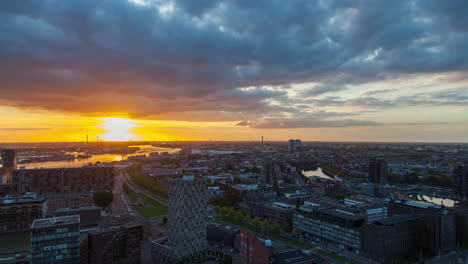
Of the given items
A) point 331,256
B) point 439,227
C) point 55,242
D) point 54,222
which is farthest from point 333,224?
point 54,222

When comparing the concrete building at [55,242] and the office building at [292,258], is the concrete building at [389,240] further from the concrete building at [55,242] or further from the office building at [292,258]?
the concrete building at [55,242]

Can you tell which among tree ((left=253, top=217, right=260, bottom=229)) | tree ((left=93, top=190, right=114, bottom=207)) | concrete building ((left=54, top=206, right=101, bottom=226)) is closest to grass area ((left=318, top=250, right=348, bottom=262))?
tree ((left=253, top=217, right=260, bottom=229))

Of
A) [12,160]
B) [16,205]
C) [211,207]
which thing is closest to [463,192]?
[211,207]

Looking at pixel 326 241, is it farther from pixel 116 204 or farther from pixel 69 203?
pixel 69 203

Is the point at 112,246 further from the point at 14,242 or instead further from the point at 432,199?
the point at 432,199

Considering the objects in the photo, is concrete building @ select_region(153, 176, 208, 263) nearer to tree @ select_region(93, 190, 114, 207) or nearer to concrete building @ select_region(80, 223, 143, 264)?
concrete building @ select_region(80, 223, 143, 264)

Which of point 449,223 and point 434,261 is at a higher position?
point 449,223

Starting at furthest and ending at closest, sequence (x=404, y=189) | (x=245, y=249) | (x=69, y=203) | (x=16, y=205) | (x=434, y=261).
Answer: (x=404, y=189)
(x=69, y=203)
(x=16, y=205)
(x=434, y=261)
(x=245, y=249)
